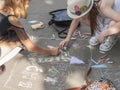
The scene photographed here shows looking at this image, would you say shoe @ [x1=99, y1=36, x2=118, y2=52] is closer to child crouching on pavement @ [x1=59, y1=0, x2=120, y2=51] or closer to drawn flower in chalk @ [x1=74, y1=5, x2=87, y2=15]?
child crouching on pavement @ [x1=59, y1=0, x2=120, y2=51]

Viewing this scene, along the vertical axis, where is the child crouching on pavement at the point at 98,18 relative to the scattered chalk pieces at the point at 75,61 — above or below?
above

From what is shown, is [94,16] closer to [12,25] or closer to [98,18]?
[98,18]

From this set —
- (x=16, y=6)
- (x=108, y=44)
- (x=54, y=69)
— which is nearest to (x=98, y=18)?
(x=108, y=44)

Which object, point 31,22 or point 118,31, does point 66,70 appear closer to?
point 118,31

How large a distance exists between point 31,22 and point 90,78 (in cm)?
112

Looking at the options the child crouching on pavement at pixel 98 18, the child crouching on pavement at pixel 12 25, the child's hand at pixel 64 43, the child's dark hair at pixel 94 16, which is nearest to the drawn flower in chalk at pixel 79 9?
the child crouching on pavement at pixel 98 18

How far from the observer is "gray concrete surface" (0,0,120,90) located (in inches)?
101

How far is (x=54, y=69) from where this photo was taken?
271 cm

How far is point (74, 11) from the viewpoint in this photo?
2773 millimetres

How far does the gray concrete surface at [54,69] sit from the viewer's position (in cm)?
255

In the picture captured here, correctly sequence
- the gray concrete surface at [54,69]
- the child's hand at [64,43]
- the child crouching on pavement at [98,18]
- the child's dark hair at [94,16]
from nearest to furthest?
the gray concrete surface at [54,69], the child crouching on pavement at [98,18], the child's dark hair at [94,16], the child's hand at [64,43]

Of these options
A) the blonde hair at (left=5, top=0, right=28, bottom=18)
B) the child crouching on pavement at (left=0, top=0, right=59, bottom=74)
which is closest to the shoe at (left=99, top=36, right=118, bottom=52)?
the child crouching on pavement at (left=0, top=0, right=59, bottom=74)

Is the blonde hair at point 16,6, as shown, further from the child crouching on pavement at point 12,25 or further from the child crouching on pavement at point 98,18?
the child crouching on pavement at point 98,18

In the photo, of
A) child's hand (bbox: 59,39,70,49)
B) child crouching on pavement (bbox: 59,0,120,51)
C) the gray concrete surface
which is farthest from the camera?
child's hand (bbox: 59,39,70,49)
